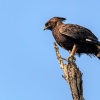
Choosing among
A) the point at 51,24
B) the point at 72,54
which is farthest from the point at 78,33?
the point at 51,24

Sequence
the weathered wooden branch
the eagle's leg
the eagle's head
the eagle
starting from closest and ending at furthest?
the weathered wooden branch → the eagle's leg → the eagle → the eagle's head

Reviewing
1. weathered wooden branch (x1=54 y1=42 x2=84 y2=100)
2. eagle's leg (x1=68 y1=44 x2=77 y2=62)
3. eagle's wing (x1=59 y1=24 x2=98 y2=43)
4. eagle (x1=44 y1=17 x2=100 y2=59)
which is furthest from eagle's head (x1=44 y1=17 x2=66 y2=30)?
weathered wooden branch (x1=54 y1=42 x2=84 y2=100)

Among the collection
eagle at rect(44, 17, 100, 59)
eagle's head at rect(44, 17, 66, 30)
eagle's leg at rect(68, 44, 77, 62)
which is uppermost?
eagle's head at rect(44, 17, 66, 30)

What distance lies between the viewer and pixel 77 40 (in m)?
14.1

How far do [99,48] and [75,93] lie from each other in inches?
93.2

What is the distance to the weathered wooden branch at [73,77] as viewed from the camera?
12297 mm

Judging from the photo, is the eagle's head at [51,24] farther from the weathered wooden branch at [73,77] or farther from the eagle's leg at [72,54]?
the weathered wooden branch at [73,77]

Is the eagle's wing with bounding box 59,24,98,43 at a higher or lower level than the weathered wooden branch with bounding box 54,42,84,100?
higher

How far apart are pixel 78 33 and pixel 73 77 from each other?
7.57ft

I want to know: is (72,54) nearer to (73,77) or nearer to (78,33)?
(78,33)

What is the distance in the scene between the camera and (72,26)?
48.1 feet

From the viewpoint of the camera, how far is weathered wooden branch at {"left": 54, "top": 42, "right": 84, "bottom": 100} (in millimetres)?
12297

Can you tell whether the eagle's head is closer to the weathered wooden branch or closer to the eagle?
the eagle

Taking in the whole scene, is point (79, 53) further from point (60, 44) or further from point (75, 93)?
point (75, 93)
